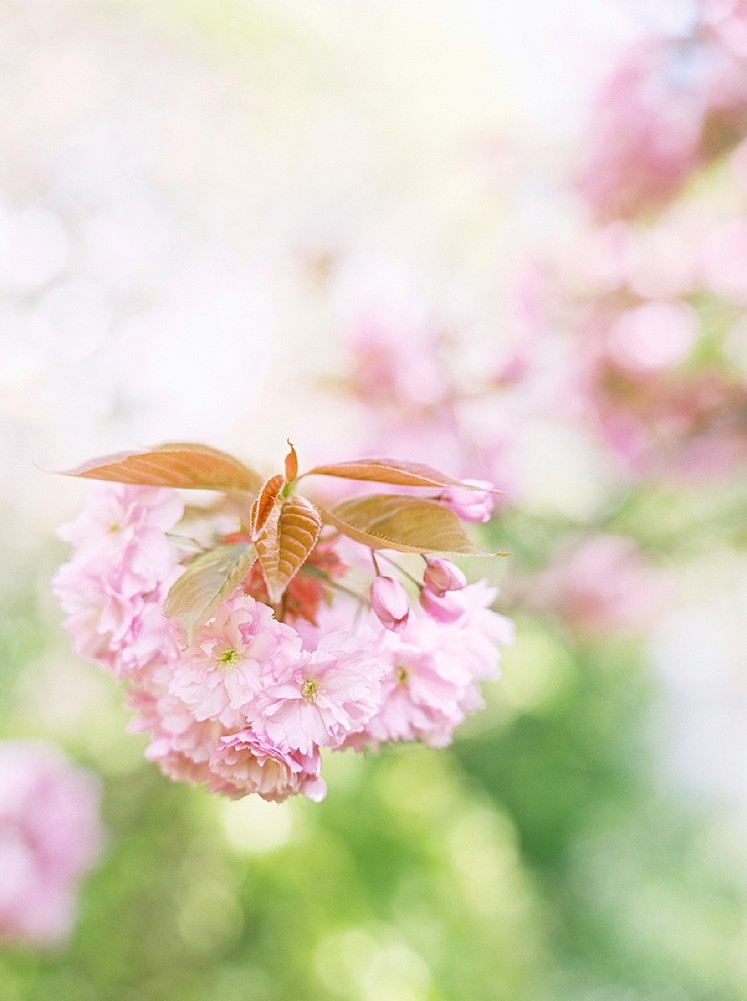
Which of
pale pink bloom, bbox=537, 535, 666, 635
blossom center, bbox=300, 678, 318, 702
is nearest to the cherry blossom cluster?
blossom center, bbox=300, 678, 318, 702

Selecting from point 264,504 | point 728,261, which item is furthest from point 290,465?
point 728,261

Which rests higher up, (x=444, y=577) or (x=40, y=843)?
(x=444, y=577)

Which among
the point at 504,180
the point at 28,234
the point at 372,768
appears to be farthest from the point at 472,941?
the point at 28,234

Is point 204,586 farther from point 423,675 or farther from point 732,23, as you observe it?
point 732,23

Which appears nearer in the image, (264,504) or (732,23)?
(264,504)

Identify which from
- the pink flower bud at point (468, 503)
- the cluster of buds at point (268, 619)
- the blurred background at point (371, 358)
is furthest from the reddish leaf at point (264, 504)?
the blurred background at point (371, 358)

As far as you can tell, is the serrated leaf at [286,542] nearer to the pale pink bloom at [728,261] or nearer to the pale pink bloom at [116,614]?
the pale pink bloom at [116,614]
